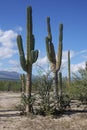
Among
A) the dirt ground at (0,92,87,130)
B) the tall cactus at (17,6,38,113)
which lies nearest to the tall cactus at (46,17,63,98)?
the tall cactus at (17,6,38,113)

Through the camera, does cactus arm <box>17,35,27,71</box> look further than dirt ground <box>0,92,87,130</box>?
Yes

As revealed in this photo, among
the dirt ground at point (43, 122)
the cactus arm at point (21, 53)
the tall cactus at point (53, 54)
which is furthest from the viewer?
the tall cactus at point (53, 54)

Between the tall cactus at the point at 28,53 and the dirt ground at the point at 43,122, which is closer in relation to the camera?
the dirt ground at the point at 43,122

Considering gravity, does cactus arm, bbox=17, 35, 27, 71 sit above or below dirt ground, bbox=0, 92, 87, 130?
above

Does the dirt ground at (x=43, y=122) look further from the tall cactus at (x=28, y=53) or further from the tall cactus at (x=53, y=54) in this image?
the tall cactus at (x=53, y=54)

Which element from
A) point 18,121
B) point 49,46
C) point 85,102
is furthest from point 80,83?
point 18,121

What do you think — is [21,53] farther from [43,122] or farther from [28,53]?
[43,122]

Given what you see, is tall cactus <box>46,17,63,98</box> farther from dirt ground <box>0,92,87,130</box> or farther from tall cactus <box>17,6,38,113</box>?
dirt ground <box>0,92,87,130</box>

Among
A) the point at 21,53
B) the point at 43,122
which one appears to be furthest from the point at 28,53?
the point at 43,122

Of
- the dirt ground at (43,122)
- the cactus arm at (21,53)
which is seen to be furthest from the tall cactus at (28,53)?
the dirt ground at (43,122)

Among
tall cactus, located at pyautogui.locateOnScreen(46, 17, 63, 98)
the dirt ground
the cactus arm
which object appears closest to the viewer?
the dirt ground

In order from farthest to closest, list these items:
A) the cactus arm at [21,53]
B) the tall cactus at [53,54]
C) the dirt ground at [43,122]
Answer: the tall cactus at [53,54] → the cactus arm at [21,53] → the dirt ground at [43,122]

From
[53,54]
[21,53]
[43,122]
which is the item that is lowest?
[43,122]

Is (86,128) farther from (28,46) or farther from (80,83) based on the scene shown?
(80,83)
